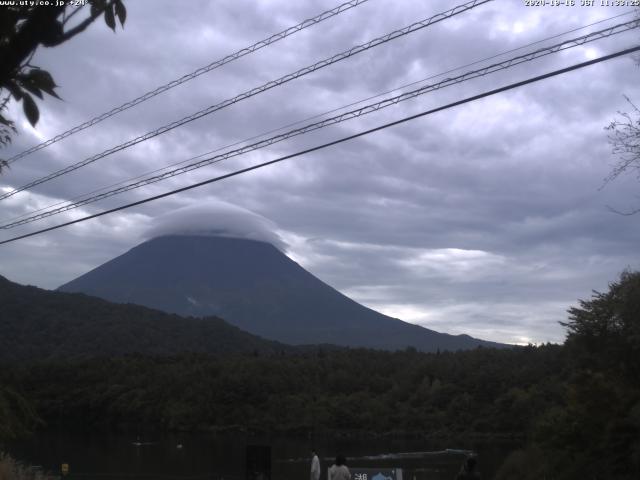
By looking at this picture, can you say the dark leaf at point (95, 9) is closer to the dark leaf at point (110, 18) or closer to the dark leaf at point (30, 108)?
the dark leaf at point (110, 18)

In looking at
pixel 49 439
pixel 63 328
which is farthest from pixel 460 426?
pixel 63 328

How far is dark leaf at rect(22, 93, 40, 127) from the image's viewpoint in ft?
13.8

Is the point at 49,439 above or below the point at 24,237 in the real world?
below

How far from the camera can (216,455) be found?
6303 cm

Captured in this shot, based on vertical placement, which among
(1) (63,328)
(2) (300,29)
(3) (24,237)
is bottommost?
(3) (24,237)

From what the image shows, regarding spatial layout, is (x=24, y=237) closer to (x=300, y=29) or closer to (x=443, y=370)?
(x=300, y=29)

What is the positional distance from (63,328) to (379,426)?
83.0 metres

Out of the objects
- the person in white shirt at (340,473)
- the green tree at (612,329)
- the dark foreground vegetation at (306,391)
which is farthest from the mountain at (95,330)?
the person in white shirt at (340,473)

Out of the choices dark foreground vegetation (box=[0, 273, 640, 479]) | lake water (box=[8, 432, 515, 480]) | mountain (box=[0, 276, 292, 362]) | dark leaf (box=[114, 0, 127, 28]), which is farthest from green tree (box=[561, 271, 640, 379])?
mountain (box=[0, 276, 292, 362])

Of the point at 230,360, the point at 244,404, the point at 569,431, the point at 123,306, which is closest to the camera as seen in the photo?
the point at 569,431

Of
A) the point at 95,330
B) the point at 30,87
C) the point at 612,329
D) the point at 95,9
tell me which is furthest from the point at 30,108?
the point at 95,330

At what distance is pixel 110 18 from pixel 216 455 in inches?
2449

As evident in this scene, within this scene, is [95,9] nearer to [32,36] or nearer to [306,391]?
[32,36]

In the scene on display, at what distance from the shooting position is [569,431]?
21.0m
